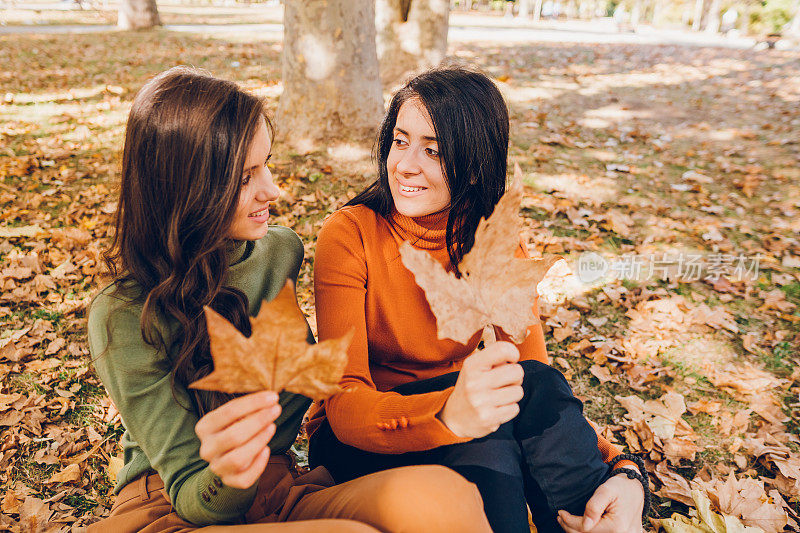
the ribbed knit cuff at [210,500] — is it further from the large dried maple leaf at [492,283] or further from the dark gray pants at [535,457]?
the large dried maple leaf at [492,283]

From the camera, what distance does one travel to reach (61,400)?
8.05 ft

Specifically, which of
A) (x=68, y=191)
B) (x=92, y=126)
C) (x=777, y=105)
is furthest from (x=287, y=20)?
(x=777, y=105)

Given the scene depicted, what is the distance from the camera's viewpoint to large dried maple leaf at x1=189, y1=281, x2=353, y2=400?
0.96 metres

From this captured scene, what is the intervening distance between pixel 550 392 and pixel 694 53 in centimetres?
1624

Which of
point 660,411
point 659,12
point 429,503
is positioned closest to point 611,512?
point 429,503

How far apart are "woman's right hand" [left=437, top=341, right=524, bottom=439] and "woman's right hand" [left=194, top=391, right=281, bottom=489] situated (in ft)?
1.52

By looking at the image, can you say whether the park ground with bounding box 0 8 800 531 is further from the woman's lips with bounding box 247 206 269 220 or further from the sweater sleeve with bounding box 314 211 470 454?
the sweater sleeve with bounding box 314 211 470 454

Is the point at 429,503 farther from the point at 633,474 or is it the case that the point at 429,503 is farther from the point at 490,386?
the point at 633,474

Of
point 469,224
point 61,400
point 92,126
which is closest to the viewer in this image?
point 469,224

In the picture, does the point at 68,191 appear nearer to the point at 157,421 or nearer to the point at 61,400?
the point at 61,400

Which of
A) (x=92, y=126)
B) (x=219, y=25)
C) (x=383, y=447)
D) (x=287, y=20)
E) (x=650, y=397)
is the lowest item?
(x=650, y=397)

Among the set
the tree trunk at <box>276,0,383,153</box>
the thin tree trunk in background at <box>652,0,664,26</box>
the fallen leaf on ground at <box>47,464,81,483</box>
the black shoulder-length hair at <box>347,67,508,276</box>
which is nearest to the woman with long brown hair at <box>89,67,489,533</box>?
the black shoulder-length hair at <box>347,67,508,276</box>

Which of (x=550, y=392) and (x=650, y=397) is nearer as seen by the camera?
(x=550, y=392)

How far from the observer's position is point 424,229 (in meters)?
1.79
